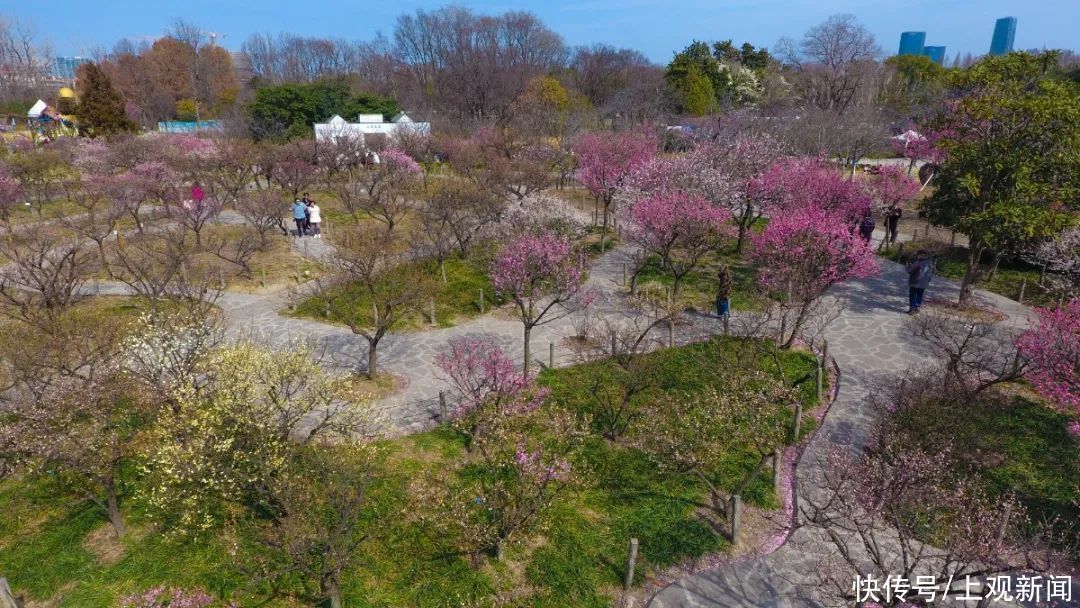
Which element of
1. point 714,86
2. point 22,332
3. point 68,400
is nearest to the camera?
point 68,400

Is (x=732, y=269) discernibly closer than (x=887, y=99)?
Yes

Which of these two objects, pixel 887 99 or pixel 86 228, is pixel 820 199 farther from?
A: pixel 887 99

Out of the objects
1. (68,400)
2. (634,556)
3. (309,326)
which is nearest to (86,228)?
(309,326)

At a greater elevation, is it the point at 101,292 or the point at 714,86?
the point at 714,86

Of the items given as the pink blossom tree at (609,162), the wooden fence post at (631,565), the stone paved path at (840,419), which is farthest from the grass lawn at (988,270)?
the wooden fence post at (631,565)

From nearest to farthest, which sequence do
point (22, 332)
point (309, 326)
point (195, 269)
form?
point (22, 332), point (309, 326), point (195, 269)

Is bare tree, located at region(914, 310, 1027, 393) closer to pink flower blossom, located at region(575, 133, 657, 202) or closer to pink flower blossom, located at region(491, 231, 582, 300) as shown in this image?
pink flower blossom, located at region(491, 231, 582, 300)

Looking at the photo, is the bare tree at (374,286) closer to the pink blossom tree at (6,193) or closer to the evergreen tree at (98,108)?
the pink blossom tree at (6,193)
